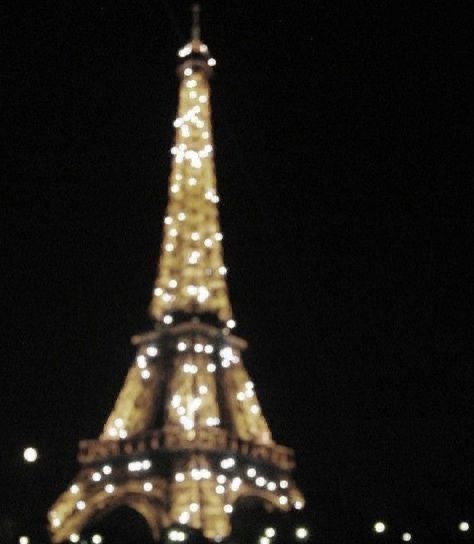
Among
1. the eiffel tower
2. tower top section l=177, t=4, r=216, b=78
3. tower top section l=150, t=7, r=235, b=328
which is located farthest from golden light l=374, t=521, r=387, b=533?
tower top section l=177, t=4, r=216, b=78

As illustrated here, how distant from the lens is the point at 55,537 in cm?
4372

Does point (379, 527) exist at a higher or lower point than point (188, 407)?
lower

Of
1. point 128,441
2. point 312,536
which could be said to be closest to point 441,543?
point 312,536

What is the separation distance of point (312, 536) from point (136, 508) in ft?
36.9

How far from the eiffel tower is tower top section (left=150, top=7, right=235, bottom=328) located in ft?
0.16

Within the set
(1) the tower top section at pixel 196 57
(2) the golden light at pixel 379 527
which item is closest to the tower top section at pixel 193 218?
(1) the tower top section at pixel 196 57

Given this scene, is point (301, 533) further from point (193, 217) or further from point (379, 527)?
point (193, 217)

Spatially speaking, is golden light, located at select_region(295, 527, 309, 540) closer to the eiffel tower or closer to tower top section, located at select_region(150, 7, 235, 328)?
the eiffel tower

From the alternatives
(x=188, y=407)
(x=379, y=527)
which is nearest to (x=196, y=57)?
(x=188, y=407)

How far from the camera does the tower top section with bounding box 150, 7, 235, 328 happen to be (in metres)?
53.9

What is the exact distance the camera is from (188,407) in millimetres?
50469

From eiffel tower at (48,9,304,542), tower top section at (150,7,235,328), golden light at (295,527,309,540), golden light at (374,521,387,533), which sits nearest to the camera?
golden light at (295,527,309,540)

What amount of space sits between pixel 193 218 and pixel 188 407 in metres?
9.34

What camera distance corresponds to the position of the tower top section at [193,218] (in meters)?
53.9
